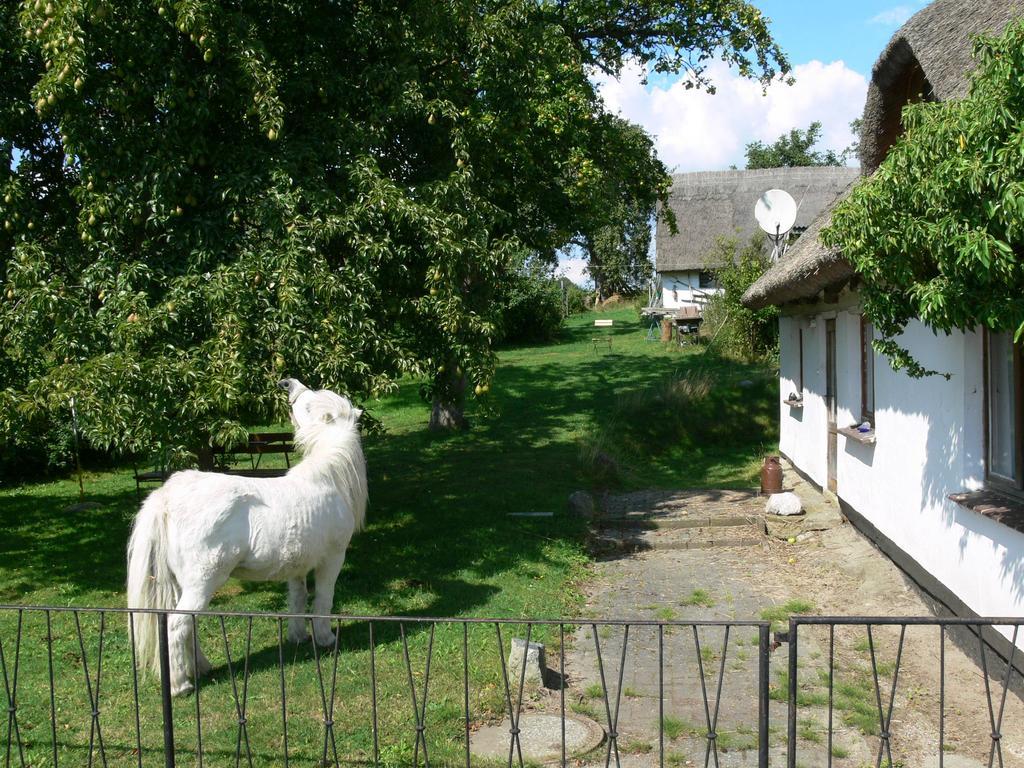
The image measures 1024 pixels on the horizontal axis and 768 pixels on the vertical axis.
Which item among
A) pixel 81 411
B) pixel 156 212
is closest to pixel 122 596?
pixel 81 411

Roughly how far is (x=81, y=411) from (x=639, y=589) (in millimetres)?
5299

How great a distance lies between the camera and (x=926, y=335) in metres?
6.97

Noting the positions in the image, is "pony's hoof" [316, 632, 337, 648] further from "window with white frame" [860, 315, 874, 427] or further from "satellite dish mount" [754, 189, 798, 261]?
"satellite dish mount" [754, 189, 798, 261]

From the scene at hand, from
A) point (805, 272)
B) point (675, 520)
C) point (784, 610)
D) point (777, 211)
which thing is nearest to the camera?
point (784, 610)

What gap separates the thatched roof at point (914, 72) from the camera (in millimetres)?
5473

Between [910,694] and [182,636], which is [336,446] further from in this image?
[910,694]

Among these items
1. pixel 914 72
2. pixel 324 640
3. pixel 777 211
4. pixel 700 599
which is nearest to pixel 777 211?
pixel 777 211

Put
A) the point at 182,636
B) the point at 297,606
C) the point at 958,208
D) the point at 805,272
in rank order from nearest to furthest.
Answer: the point at 958,208, the point at 182,636, the point at 297,606, the point at 805,272

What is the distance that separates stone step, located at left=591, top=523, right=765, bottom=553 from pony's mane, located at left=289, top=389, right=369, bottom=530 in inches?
167

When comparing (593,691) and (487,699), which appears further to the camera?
(593,691)

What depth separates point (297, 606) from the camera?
6.55m

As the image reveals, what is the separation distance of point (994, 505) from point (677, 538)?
4.99 metres

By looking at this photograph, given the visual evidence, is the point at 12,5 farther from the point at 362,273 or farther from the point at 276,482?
the point at 276,482

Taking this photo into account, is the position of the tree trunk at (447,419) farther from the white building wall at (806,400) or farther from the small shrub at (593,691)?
the small shrub at (593,691)
